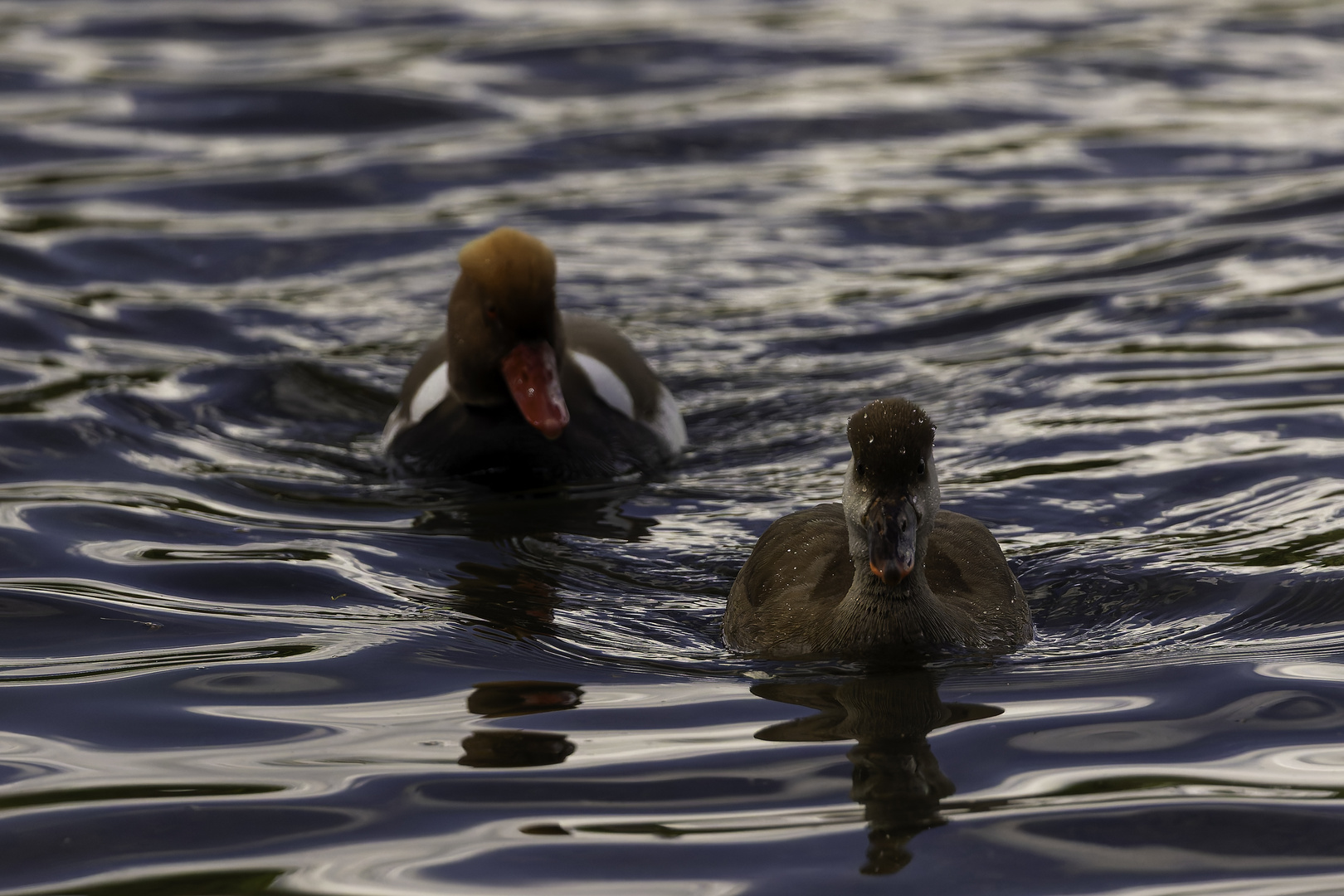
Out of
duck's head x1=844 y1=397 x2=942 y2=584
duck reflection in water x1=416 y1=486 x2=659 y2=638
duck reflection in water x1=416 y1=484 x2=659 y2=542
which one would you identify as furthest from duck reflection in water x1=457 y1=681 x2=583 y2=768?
duck reflection in water x1=416 y1=484 x2=659 y2=542

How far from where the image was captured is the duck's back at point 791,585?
6.02 meters

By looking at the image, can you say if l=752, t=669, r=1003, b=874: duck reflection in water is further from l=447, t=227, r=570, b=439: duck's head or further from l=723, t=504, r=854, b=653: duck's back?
l=447, t=227, r=570, b=439: duck's head

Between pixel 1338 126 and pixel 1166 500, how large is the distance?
8.27m

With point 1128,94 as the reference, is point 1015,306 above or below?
below

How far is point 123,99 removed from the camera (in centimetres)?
1605

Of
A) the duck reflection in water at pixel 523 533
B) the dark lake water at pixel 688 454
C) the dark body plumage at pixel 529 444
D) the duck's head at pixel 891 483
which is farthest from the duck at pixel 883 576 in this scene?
the dark body plumage at pixel 529 444

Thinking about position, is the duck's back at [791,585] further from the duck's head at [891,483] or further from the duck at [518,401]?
the duck at [518,401]

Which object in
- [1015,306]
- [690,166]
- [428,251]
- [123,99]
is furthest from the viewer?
[123,99]

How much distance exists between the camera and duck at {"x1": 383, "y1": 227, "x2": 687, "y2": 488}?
8.28m

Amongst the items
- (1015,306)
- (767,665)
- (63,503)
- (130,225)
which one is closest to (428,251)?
(130,225)

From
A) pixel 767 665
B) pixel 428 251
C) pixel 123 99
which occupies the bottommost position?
pixel 767 665

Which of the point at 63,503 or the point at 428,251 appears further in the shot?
the point at 428,251

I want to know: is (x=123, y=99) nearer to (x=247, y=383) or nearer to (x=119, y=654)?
(x=247, y=383)

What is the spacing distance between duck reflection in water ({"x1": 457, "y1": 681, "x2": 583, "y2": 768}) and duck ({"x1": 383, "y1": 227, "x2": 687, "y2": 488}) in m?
2.68
